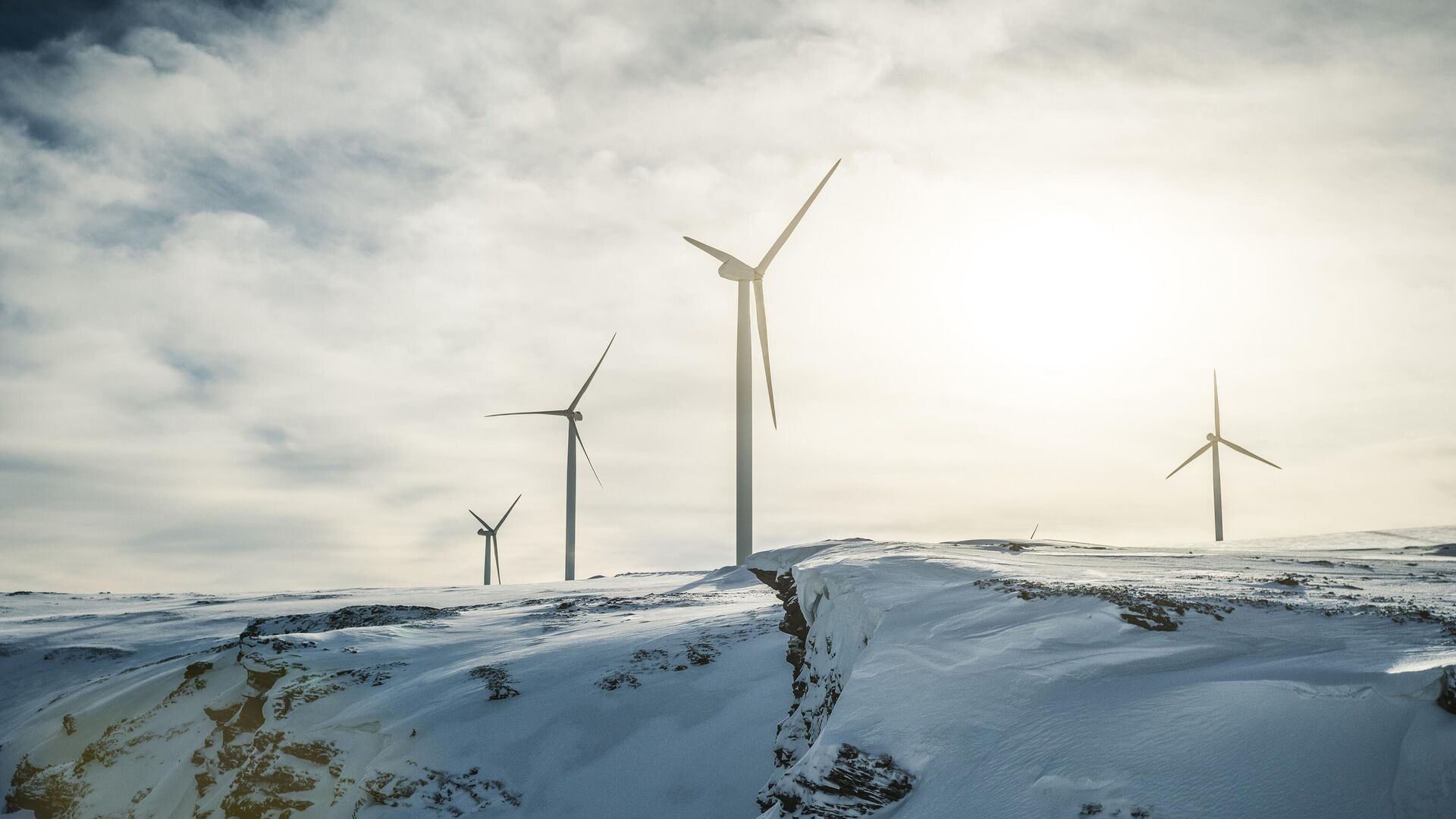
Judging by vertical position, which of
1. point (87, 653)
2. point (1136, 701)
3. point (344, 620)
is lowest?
point (87, 653)

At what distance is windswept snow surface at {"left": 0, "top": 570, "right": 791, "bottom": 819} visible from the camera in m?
9.55

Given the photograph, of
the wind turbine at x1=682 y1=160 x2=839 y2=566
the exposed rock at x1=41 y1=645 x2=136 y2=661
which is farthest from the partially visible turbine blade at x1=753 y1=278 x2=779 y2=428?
the exposed rock at x1=41 y1=645 x2=136 y2=661

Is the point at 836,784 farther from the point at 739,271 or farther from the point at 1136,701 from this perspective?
the point at 739,271

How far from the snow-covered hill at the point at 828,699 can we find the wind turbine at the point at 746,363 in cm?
1439

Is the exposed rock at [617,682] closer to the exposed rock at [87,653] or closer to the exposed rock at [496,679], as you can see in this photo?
the exposed rock at [496,679]

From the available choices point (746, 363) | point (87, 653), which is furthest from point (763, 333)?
point (87, 653)

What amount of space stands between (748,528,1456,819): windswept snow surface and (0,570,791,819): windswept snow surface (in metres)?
2.26

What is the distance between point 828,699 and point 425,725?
5452mm

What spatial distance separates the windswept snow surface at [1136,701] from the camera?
13.4 ft

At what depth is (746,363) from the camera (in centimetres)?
3475

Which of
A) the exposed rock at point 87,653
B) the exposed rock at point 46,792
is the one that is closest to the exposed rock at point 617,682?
the exposed rock at point 46,792

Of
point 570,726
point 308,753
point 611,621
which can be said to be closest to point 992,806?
point 570,726

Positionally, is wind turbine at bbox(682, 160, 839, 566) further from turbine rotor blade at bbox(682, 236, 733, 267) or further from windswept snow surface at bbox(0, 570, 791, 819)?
windswept snow surface at bbox(0, 570, 791, 819)

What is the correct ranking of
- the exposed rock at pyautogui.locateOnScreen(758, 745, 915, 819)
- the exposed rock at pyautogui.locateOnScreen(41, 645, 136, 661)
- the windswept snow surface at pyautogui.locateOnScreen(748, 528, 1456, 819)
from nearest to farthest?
the windswept snow surface at pyautogui.locateOnScreen(748, 528, 1456, 819), the exposed rock at pyautogui.locateOnScreen(758, 745, 915, 819), the exposed rock at pyautogui.locateOnScreen(41, 645, 136, 661)
